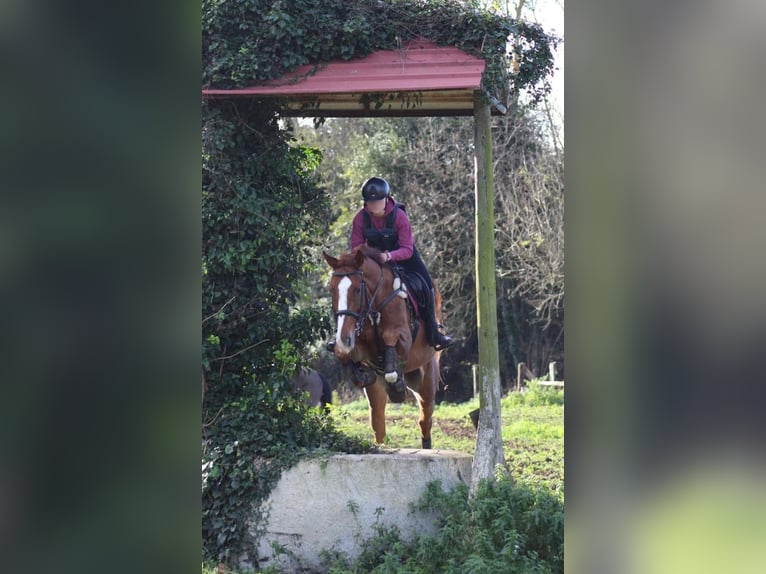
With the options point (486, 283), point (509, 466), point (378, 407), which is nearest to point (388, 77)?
point (486, 283)

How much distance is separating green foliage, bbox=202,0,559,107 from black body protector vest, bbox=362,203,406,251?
1549mm

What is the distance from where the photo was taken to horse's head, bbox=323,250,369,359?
279 inches

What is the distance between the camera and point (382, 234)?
830 centimetres

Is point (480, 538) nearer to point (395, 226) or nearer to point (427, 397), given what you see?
point (395, 226)

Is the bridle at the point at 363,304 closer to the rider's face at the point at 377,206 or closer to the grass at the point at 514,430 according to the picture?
the rider's face at the point at 377,206

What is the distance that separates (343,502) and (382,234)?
8.67 ft

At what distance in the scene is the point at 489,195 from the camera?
7.71 metres

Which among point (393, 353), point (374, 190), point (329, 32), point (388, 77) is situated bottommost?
point (393, 353)

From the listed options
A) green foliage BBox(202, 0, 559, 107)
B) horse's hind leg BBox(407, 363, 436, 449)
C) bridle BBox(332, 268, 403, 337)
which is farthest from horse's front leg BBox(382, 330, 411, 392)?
green foliage BBox(202, 0, 559, 107)

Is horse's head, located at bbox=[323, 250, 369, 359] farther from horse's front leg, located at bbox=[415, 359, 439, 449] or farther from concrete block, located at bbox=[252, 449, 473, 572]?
horse's front leg, located at bbox=[415, 359, 439, 449]
